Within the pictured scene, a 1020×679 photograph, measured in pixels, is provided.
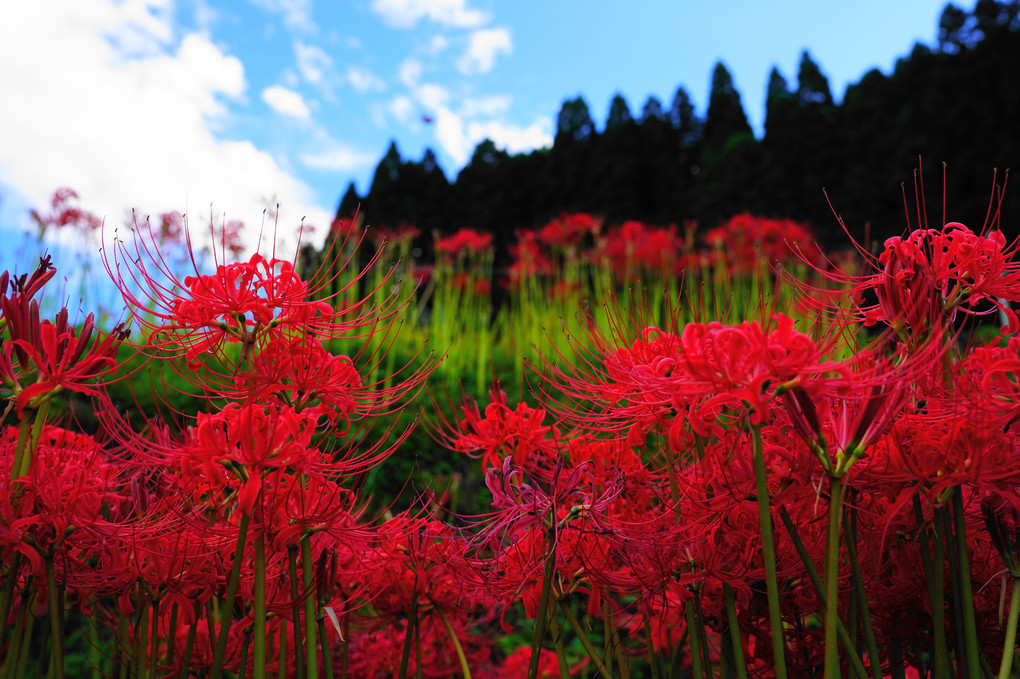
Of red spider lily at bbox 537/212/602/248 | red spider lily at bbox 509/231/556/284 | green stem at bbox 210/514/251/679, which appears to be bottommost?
green stem at bbox 210/514/251/679

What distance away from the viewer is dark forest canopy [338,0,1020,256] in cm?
975

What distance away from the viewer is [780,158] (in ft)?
41.2

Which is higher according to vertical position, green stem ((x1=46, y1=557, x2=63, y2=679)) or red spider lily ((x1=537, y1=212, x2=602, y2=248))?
red spider lily ((x1=537, y1=212, x2=602, y2=248))

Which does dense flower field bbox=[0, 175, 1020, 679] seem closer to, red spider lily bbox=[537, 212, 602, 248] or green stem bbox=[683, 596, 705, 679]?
green stem bbox=[683, 596, 705, 679]

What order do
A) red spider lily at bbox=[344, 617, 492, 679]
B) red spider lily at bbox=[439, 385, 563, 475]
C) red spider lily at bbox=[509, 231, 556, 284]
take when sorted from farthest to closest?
red spider lily at bbox=[509, 231, 556, 284]
red spider lily at bbox=[344, 617, 492, 679]
red spider lily at bbox=[439, 385, 563, 475]

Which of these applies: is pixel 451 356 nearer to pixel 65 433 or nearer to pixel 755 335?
pixel 65 433

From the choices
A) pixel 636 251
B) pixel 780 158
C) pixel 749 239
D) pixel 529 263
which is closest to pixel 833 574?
pixel 529 263

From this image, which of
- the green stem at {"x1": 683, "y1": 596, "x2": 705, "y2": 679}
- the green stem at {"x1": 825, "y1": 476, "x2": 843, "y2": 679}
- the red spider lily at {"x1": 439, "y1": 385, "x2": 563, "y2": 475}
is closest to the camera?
the green stem at {"x1": 825, "y1": 476, "x2": 843, "y2": 679}

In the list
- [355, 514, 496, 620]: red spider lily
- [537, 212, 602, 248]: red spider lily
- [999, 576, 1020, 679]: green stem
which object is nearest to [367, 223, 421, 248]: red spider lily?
[537, 212, 602, 248]: red spider lily

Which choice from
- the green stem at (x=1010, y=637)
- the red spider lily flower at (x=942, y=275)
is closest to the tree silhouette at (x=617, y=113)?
the red spider lily flower at (x=942, y=275)

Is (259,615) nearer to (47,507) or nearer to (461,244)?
(47,507)

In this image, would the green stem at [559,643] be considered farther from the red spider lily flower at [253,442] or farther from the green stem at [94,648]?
the green stem at [94,648]

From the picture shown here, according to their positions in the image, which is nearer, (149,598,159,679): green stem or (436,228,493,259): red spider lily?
(149,598,159,679): green stem

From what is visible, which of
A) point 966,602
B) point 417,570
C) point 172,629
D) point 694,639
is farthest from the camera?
point 417,570
